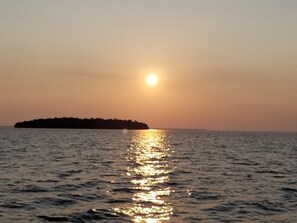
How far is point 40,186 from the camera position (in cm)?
3509

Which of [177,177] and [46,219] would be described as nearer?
[46,219]

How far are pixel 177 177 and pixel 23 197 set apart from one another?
59.8ft

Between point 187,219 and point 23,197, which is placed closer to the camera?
point 187,219

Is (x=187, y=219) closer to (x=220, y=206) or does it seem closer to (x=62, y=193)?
(x=220, y=206)

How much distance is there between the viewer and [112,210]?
26734mm

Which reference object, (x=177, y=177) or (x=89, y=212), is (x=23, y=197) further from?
(x=177, y=177)

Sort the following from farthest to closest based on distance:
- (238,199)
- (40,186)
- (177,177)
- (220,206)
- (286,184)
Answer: (177,177) → (286,184) → (40,186) → (238,199) → (220,206)

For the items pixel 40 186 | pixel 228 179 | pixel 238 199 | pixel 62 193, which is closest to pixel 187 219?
pixel 238 199

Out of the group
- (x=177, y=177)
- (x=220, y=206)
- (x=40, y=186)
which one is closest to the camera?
(x=220, y=206)

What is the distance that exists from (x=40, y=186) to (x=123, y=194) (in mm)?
7321

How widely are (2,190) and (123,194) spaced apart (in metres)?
9.09

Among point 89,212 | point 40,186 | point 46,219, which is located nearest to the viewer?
point 46,219

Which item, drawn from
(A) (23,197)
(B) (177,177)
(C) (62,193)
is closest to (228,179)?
(B) (177,177)

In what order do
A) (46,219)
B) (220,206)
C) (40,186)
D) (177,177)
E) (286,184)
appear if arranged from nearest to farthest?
(46,219) → (220,206) → (40,186) → (286,184) → (177,177)
